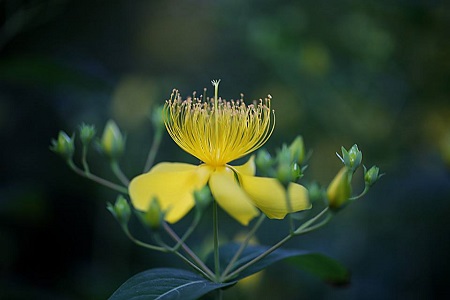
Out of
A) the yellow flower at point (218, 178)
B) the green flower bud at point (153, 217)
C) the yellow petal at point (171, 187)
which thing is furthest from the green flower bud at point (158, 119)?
the green flower bud at point (153, 217)

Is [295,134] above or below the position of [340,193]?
above

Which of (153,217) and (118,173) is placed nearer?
(153,217)

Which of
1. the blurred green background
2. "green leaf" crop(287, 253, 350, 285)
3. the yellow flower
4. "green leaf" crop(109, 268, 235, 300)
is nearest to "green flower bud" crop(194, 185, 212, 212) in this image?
the yellow flower

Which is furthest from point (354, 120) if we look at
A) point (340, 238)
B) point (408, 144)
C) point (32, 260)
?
point (32, 260)

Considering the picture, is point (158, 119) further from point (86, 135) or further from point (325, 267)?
point (325, 267)

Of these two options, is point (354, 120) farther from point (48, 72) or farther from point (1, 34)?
point (1, 34)

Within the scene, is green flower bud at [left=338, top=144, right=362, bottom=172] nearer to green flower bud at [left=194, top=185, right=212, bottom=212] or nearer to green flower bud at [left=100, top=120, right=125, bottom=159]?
green flower bud at [left=194, top=185, right=212, bottom=212]

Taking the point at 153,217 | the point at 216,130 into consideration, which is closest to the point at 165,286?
the point at 153,217
